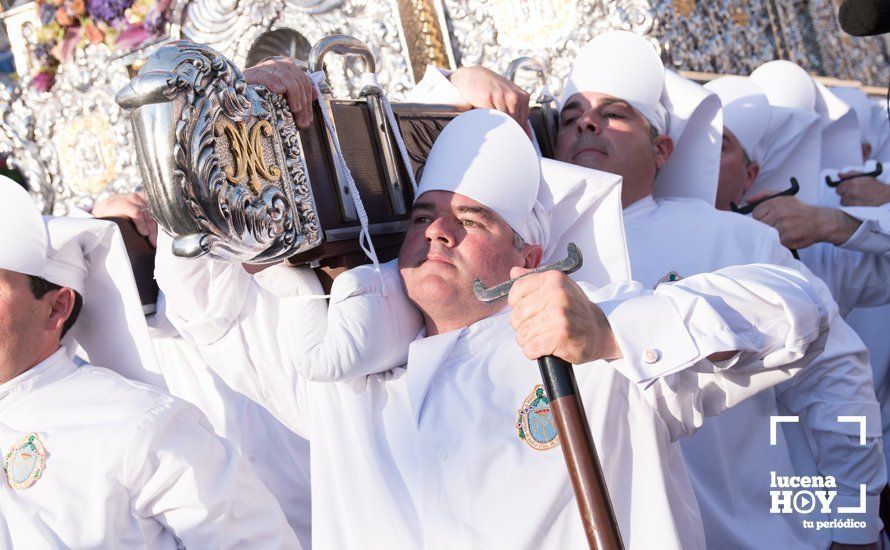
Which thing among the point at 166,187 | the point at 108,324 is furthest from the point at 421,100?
the point at 166,187

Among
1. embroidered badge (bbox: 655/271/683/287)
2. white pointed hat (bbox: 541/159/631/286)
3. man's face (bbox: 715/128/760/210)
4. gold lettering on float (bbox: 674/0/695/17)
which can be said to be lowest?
man's face (bbox: 715/128/760/210)

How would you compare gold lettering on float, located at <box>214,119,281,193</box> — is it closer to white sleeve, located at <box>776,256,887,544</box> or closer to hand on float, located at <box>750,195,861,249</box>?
white sleeve, located at <box>776,256,887,544</box>

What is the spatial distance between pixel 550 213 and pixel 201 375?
1447 mm

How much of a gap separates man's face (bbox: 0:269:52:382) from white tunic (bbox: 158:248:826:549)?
23.3 inches

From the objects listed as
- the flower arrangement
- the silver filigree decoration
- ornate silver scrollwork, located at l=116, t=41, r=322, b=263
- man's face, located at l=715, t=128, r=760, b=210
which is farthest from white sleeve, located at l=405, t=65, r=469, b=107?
the flower arrangement

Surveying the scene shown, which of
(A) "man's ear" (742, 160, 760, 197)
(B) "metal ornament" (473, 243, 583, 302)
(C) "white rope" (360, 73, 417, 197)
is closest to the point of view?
(B) "metal ornament" (473, 243, 583, 302)

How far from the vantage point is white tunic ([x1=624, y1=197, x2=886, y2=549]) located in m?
2.76

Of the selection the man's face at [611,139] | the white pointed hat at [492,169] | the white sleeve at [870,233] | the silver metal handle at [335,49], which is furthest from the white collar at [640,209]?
the silver metal handle at [335,49]

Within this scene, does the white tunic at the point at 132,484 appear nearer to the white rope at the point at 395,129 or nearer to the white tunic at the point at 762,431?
the white rope at the point at 395,129

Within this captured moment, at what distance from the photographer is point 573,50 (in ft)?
15.0

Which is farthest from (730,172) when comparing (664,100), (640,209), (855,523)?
(855,523)

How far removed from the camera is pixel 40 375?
2621 mm

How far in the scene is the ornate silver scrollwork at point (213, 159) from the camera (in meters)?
1.74

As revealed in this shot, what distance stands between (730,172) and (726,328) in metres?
2.14
